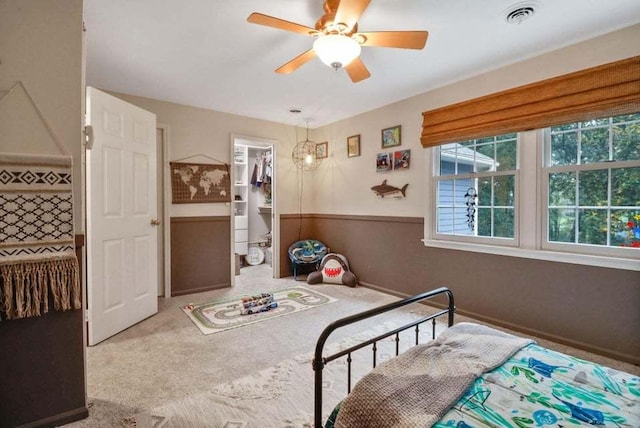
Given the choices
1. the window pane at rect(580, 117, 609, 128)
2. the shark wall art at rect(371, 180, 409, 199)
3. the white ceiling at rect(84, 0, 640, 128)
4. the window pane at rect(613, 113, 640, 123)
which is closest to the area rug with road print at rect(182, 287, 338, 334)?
the shark wall art at rect(371, 180, 409, 199)

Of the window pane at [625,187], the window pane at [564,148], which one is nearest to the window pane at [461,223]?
the window pane at [564,148]

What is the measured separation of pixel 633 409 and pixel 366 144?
362 centimetres

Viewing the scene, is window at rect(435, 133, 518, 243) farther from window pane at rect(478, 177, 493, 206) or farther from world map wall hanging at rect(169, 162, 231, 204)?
world map wall hanging at rect(169, 162, 231, 204)

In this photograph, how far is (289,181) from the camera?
4996 millimetres

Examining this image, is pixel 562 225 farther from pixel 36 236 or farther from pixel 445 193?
pixel 36 236

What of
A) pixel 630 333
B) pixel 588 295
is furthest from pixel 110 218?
pixel 630 333

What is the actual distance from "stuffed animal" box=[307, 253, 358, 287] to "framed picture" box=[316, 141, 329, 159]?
5.17ft

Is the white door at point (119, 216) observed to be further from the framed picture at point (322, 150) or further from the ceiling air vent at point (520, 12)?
the ceiling air vent at point (520, 12)

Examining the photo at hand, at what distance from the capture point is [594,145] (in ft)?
8.07

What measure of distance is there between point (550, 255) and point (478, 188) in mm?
893

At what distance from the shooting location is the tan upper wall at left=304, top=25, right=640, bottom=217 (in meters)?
2.38

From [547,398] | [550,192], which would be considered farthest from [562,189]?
[547,398]

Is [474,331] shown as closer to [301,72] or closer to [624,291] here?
[624,291]

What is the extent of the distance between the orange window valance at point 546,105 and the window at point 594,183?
0.18 meters
